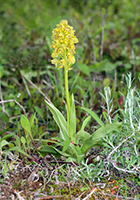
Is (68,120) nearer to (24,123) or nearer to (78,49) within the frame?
(24,123)

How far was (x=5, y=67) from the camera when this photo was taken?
2852 millimetres

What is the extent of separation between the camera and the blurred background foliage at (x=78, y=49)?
2424mm

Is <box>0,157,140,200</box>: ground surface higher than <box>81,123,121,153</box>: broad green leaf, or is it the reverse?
<box>81,123,121,153</box>: broad green leaf

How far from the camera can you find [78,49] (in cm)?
234

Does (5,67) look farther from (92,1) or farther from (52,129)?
(92,1)

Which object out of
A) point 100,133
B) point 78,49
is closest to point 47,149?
point 100,133

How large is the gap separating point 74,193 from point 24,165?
45 centimetres

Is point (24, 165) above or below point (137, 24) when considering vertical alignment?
below

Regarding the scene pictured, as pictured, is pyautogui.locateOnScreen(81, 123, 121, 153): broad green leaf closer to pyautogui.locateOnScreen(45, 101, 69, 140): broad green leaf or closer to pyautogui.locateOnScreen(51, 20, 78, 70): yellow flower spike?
pyautogui.locateOnScreen(45, 101, 69, 140): broad green leaf

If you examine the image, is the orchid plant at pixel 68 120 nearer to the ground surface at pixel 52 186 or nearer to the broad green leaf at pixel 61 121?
the broad green leaf at pixel 61 121

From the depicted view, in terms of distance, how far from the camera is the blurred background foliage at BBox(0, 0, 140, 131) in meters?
2.42

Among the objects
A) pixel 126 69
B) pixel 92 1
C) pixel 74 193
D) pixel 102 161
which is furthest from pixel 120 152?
pixel 92 1

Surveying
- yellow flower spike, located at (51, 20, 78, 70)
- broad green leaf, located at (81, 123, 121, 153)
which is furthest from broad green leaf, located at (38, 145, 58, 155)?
yellow flower spike, located at (51, 20, 78, 70)

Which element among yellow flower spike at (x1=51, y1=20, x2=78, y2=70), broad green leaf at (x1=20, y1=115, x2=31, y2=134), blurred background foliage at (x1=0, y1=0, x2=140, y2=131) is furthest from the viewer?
blurred background foliage at (x1=0, y1=0, x2=140, y2=131)
